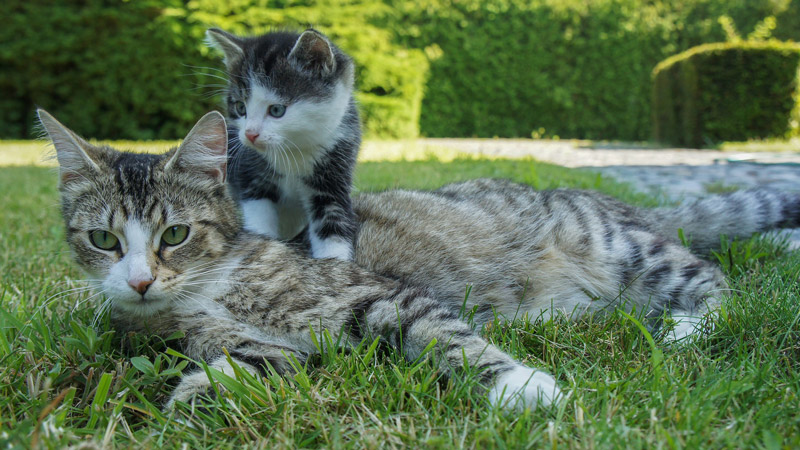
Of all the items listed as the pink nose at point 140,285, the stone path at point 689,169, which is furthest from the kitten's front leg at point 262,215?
the stone path at point 689,169

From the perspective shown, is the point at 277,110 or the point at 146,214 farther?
the point at 277,110

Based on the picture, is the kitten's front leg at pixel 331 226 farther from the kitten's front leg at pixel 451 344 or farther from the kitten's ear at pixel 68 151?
the kitten's ear at pixel 68 151

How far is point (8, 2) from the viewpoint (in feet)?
45.9

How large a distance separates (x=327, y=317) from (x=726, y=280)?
2.06m

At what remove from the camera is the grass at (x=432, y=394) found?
58.7 inches

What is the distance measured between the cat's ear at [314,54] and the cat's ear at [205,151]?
1143 mm

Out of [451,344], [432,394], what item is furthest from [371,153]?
[432,394]

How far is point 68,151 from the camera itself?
2.29m

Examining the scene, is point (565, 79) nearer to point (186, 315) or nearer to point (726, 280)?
point (726, 280)

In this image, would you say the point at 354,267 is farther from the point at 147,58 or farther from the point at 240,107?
the point at 147,58

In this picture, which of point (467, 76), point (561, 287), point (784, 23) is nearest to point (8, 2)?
point (467, 76)

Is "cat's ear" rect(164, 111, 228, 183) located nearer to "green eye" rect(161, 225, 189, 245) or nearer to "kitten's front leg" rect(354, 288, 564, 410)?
"green eye" rect(161, 225, 189, 245)

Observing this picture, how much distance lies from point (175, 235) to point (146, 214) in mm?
140

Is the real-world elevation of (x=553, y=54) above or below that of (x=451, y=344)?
above
